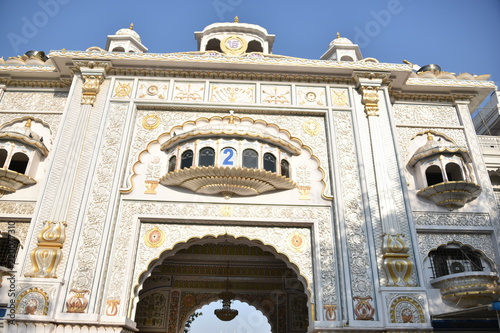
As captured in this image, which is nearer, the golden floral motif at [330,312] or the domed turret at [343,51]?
the golden floral motif at [330,312]

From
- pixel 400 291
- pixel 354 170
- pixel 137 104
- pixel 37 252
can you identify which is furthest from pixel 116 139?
pixel 400 291

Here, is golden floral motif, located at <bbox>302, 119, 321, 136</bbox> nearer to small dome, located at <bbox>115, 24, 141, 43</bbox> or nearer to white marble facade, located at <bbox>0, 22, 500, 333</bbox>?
white marble facade, located at <bbox>0, 22, 500, 333</bbox>

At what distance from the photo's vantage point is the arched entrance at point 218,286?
11.1 metres

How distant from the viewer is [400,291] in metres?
7.16

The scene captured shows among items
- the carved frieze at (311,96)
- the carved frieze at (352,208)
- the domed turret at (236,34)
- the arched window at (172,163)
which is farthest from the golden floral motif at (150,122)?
the carved frieze at (352,208)

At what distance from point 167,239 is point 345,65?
19.6 ft

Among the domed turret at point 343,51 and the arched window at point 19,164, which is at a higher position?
the domed turret at point 343,51

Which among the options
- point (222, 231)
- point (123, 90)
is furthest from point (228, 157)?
point (123, 90)

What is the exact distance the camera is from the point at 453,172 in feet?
30.3

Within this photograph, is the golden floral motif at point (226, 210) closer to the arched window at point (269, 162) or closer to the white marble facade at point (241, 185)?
the white marble facade at point (241, 185)

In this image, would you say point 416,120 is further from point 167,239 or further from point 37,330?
point 37,330

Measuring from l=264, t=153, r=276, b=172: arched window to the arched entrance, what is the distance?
352 cm

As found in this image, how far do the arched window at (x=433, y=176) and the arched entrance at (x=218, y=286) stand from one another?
4.50 m

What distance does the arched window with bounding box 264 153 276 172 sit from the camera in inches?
328
